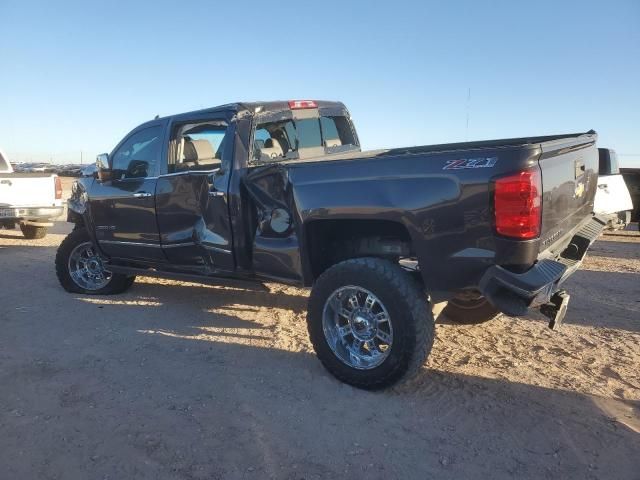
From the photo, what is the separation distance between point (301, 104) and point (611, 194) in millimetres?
2910

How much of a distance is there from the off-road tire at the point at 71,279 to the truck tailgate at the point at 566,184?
15.7 feet

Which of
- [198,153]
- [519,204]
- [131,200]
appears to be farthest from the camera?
[131,200]

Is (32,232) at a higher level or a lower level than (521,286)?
lower

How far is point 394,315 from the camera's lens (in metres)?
3.37

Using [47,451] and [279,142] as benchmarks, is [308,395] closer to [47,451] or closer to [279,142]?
[47,451]

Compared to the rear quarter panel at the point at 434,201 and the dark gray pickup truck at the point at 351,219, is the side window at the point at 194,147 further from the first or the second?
the rear quarter panel at the point at 434,201

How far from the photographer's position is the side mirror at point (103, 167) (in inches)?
218

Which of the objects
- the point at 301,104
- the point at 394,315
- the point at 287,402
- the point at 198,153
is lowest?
the point at 287,402

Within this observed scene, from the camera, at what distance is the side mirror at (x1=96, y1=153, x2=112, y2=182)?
5547 mm

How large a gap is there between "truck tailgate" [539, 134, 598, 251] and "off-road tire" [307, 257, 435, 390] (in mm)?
848

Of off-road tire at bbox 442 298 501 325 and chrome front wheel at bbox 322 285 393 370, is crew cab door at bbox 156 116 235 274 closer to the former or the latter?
chrome front wheel at bbox 322 285 393 370

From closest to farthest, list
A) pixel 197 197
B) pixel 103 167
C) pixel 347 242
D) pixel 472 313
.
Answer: pixel 347 242 < pixel 472 313 < pixel 197 197 < pixel 103 167

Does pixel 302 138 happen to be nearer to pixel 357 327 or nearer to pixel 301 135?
pixel 301 135

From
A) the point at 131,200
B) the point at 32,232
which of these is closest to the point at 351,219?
the point at 131,200
